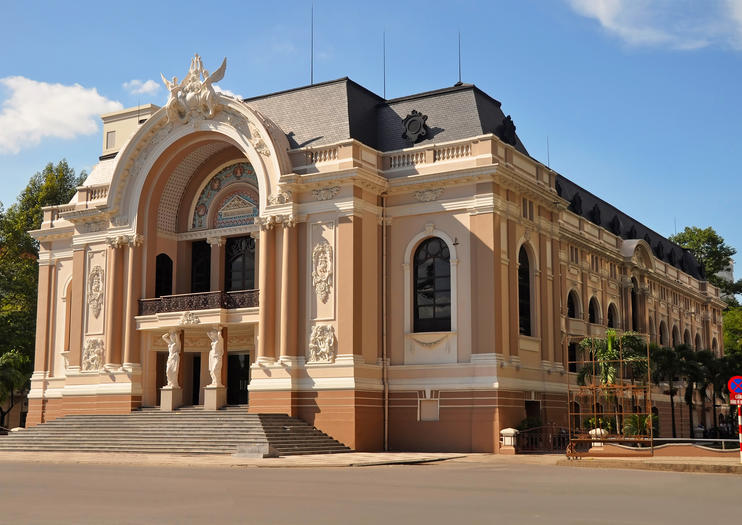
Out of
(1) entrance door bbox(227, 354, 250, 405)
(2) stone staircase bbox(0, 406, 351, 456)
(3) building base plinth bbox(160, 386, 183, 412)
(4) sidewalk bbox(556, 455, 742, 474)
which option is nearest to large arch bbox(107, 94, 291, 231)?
(1) entrance door bbox(227, 354, 250, 405)

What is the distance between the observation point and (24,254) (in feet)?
196

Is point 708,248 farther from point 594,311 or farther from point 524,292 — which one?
point 524,292

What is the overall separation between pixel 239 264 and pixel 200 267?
90.5 inches

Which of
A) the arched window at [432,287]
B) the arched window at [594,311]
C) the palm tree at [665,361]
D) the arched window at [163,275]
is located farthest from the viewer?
the arched window at [594,311]

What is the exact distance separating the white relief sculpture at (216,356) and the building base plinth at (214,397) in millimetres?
260

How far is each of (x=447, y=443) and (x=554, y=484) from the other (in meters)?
15.7

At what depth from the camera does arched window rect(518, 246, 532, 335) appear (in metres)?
36.7

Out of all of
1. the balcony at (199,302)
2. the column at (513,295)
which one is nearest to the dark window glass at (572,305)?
the column at (513,295)

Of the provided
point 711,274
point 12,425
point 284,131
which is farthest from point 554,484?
point 711,274

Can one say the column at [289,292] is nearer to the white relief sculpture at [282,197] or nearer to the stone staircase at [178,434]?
the white relief sculpture at [282,197]

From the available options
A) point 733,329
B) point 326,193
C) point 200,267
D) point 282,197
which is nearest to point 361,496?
point 326,193

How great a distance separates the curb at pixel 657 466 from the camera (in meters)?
22.8

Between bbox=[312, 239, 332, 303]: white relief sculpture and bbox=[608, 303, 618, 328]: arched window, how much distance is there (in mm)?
21391

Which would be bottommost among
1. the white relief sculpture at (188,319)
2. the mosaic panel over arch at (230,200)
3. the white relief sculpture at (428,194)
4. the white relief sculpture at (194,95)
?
the white relief sculpture at (188,319)
